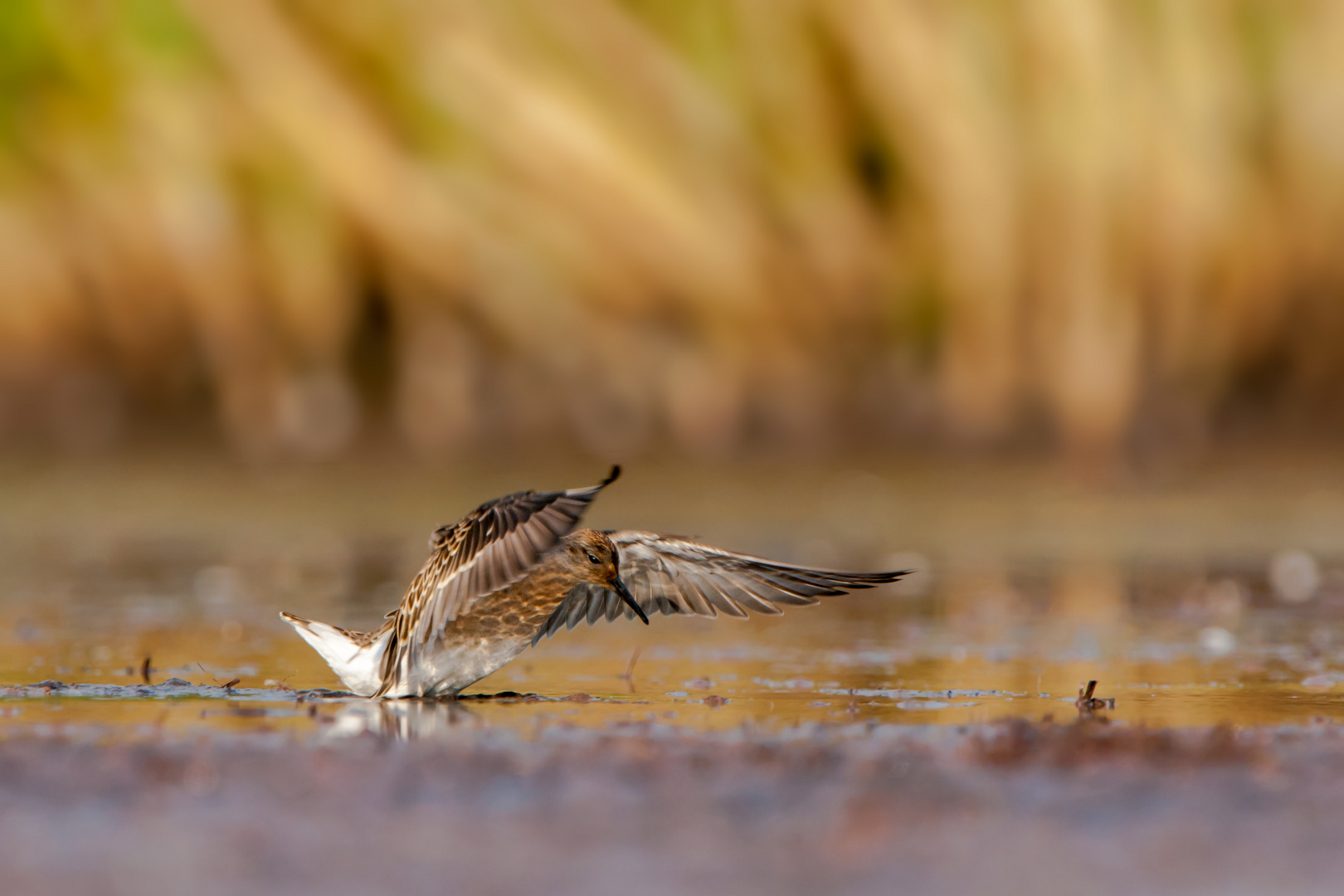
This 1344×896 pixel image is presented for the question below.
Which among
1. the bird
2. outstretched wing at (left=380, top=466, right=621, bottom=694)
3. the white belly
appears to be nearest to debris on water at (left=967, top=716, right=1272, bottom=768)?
the bird

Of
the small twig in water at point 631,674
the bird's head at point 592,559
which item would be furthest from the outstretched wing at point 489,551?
the small twig in water at point 631,674

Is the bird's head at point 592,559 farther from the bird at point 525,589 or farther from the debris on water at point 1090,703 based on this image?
the debris on water at point 1090,703

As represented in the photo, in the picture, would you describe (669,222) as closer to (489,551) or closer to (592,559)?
(592,559)

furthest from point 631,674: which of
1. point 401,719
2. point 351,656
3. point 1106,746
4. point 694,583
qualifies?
point 1106,746

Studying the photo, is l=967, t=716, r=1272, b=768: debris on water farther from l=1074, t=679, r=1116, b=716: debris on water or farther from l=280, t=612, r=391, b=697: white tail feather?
l=280, t=612, r=391, b=697: white tail feather

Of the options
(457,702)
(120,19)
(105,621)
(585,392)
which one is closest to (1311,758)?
(457,702)
